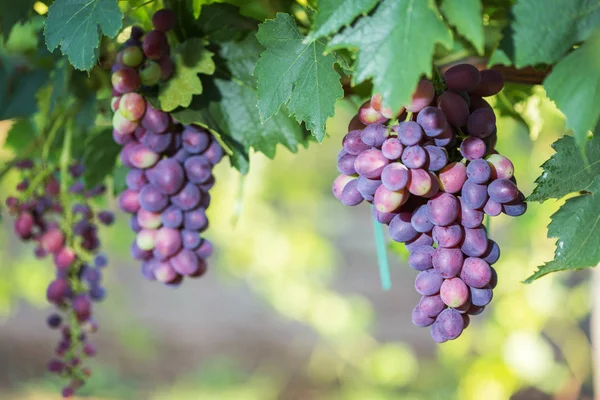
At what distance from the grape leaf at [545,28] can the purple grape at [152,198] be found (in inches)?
13.3

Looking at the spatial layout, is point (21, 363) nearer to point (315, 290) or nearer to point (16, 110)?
point (315, 290)

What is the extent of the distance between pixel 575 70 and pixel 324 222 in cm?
316

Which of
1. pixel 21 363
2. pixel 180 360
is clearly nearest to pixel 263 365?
pixel 180 360

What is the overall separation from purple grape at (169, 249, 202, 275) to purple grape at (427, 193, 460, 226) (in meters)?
0.25

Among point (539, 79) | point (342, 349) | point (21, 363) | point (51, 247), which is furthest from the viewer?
point (21, 363)

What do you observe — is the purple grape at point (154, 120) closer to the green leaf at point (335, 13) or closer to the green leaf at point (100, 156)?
the green leaf at point (100, 156)

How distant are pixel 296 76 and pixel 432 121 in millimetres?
97

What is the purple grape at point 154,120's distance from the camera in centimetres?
54

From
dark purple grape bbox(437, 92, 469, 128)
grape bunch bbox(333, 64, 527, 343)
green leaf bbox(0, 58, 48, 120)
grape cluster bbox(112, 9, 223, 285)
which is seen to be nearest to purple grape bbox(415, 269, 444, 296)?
grape bunch bbox(333, 64, 527, 343)

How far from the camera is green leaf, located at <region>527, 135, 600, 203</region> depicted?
1.33 ft

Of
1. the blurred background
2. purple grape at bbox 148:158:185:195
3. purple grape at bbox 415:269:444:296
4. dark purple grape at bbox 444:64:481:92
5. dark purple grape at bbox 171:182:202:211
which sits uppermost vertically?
dark purple grape at bbox 444:64:481:92

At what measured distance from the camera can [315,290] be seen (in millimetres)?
2494

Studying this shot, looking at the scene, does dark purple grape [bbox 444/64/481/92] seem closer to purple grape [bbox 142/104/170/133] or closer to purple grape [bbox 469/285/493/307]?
purple grape [bbox 469/285/493/307]

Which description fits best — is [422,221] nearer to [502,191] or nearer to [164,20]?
[502,191]
